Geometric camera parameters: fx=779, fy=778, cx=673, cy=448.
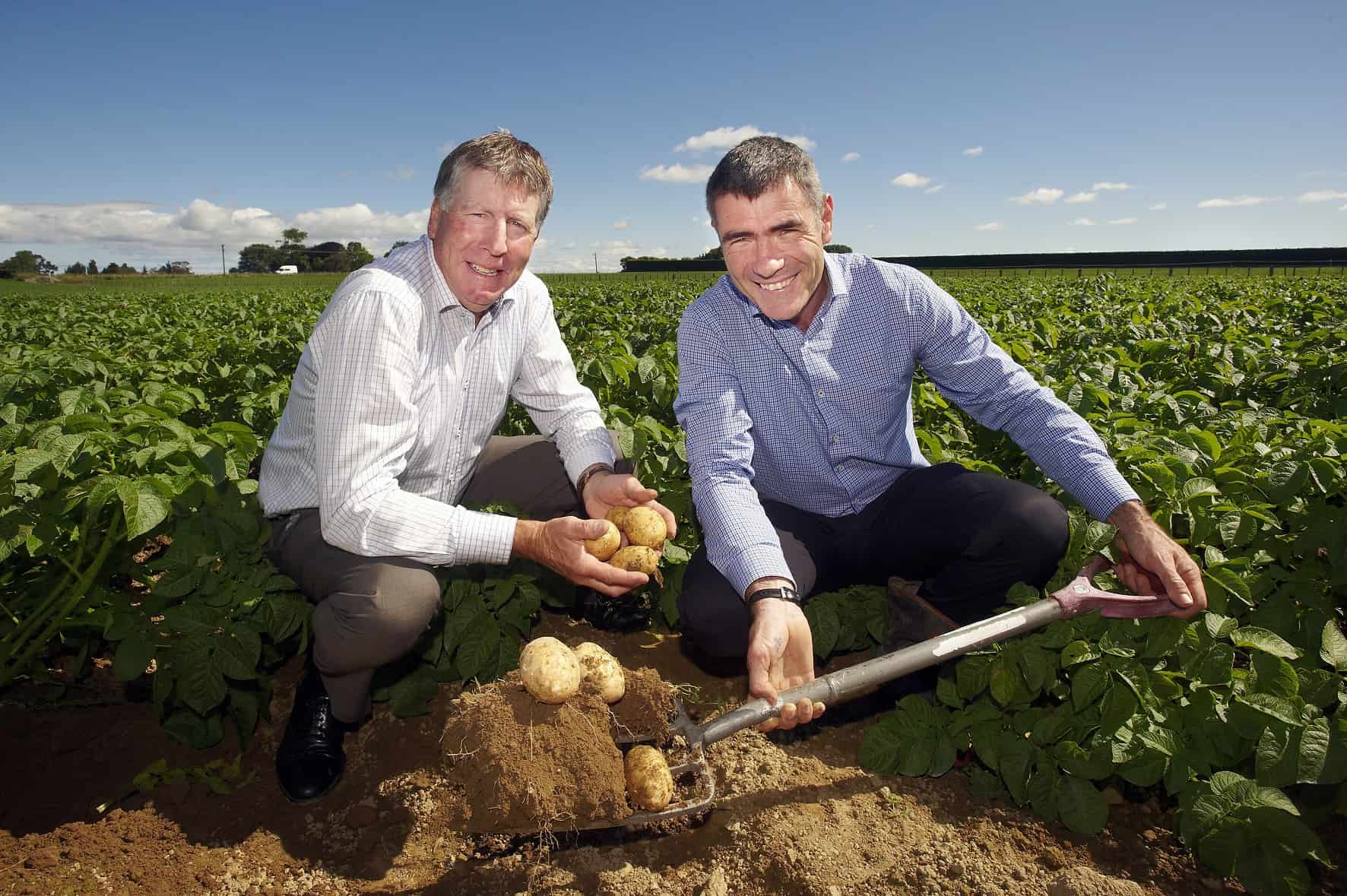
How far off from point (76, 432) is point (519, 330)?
4.68ft

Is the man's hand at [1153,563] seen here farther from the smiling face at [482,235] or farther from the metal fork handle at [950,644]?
the smiling face at [482,235]

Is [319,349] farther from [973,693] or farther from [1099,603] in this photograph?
[1099,603]

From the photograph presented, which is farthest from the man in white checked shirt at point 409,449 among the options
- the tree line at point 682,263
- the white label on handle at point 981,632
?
the tree line at point 682,263

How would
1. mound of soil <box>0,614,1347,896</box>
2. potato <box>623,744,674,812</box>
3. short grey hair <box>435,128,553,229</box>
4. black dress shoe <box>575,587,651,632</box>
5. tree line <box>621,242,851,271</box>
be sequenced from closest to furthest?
1. potato <box>623,744,674,812</box>
2. mound of soil <box>0,614,1347,896</box>
3. short grey hair <box>435,128,553,229</box>
4. black dress shoe <box>575,587,651,632</box>
5. tree line <box>621,242,851,271</box>

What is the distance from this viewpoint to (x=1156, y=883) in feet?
6.50

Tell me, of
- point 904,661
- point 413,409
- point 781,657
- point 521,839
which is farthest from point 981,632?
point 413,409

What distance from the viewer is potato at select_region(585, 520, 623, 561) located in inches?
87.5

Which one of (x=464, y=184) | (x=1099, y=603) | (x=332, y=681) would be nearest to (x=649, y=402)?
(x=464, y=184)

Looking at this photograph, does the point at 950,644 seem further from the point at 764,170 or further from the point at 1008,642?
the point at 764,170

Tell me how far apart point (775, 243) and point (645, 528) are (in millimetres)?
945

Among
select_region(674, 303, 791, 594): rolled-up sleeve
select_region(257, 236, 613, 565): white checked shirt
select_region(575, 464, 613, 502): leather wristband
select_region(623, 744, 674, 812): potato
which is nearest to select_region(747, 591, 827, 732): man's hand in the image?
select_region(674, 303, 791, 594): rolled-up sleeve

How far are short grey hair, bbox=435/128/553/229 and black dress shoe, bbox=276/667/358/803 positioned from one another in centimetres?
157

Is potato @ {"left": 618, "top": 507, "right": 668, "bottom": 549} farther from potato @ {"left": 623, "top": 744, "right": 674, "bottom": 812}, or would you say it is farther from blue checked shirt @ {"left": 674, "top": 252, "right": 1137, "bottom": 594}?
potato @ {"left": 623, "top": 744, "right": 674, "bottom": 812}

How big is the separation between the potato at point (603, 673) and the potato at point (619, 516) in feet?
1.44
